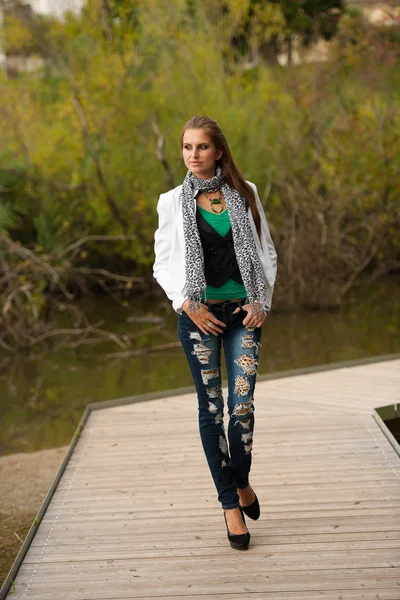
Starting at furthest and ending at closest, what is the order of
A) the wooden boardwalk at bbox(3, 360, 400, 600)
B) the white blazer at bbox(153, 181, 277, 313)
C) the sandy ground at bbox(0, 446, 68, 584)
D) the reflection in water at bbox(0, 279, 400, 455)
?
the reflection in water at bbox(0, 279, 400, 455), the sandy ground at bbox(0, 446, 68, 584), the white blazer at bbox(153, 181, 277, 313), the wooden boardwalk at bbox(3, 360, 400, 600)

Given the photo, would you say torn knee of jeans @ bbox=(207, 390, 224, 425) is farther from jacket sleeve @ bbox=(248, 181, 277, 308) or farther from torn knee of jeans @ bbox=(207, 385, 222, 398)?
jacket sleeve @ bbox=(248, 181, 277, 308)

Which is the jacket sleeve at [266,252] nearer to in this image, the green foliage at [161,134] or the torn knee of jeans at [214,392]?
the torn knee of jeans at [214,392]

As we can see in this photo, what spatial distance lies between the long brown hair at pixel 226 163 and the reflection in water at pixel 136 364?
389cm

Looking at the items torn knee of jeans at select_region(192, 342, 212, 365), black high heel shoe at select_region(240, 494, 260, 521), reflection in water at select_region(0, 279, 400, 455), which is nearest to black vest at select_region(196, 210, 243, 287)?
torn knee of jeans at select_region(192, 342, 212, 365)

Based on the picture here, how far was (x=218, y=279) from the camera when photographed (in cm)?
298

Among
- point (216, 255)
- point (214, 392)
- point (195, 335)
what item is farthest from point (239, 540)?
point (216, 255)

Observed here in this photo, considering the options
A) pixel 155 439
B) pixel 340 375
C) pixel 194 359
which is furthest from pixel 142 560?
pixel 340 375

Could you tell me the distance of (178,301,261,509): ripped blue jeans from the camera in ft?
9.83

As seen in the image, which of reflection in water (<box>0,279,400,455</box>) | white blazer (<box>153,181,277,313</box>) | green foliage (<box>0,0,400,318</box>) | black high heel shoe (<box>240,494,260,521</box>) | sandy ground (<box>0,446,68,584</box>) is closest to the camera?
white blazer (<box>153,181,277,313</box>)

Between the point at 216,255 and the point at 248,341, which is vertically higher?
the point at 216,255

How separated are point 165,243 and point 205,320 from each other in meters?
0.34

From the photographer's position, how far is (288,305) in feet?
37.7

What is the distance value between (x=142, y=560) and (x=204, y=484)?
33.5 inches

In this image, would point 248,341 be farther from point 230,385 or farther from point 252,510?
point 252,510
